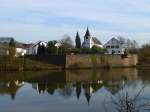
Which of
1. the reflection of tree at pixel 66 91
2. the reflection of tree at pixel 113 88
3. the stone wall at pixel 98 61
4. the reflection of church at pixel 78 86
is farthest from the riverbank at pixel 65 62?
the reflection of tree at pixel 66 91

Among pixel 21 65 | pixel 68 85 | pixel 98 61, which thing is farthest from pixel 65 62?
pixel 68 85

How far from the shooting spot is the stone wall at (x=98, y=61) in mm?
63531

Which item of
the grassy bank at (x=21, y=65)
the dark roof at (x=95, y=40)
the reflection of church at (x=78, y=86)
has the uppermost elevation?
the dark roof at (x=95, y=40)

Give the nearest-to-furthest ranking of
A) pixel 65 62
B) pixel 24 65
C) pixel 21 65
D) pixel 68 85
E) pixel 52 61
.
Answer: pixel 68 85
pixel 21 65
pixel 24 65
pixel 65 62
pixel 52 61

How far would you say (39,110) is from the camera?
60.4 ft

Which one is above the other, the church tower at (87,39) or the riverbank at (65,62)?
the church tower at (87,39)

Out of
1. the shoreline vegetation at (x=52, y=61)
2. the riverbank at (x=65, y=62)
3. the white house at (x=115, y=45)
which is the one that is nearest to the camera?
the riverbank at (x=65, y=62)

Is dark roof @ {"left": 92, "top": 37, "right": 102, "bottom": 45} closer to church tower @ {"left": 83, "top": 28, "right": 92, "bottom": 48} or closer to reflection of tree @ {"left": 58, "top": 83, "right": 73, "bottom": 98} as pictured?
church tower @ {"left": 83, "top": 28, "right": 92, "bottom": 48}

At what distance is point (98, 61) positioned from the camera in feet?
220

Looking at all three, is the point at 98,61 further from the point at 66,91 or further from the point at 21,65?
the point at 66,91

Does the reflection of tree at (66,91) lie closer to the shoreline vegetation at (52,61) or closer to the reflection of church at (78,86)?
the reflection of church at (78,86)

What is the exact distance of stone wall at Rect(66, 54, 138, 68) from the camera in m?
63.5

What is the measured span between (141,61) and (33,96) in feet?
171

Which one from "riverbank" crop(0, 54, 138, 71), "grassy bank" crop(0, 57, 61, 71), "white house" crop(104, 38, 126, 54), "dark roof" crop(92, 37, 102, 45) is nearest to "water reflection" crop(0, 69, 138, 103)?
"grassy bank" crop(0, 57, 61, 71)
